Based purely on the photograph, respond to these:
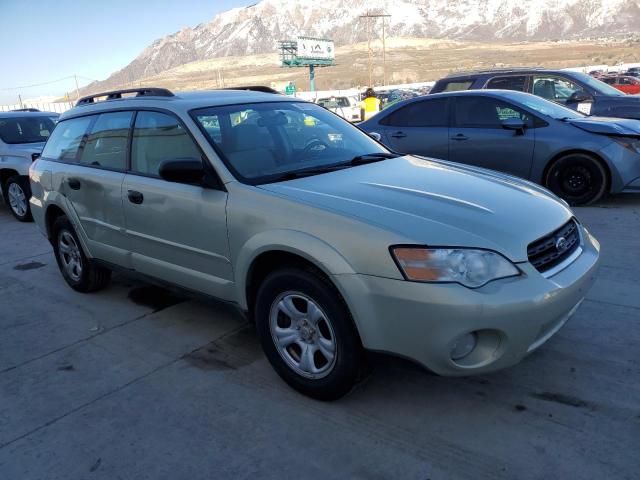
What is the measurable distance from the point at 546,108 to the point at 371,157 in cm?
437

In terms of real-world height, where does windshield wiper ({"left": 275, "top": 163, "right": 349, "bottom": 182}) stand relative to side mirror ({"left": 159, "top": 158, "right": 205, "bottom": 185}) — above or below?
below

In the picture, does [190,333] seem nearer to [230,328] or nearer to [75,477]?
[230,328]

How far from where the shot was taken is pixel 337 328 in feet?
8.95

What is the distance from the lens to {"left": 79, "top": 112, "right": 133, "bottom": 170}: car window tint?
4.08 meters

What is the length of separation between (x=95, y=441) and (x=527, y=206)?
2563 mm

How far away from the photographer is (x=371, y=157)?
390 cm

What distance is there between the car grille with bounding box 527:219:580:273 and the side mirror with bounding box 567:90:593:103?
671 cm

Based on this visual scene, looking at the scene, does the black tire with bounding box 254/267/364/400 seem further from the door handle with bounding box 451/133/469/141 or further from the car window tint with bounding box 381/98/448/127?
the car window tint with bounding box 381/98/448/127

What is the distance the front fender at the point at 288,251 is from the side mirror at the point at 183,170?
54cm

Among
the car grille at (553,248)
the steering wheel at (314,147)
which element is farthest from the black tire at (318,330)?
the steering wheel at (314,147)

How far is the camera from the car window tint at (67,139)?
15.2ft

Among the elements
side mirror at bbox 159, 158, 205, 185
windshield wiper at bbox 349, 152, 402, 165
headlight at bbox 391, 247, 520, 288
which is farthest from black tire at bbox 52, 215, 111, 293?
headlight at bbox 391, 247, 520, 288

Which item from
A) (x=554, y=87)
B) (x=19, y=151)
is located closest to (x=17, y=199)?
(x=19, y=151)

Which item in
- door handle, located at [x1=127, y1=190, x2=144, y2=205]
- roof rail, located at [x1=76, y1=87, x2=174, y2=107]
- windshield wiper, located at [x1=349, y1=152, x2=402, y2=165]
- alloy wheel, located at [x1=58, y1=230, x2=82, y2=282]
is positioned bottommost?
alloy wheel, located at [x1=58, y1=230, x2=82, y2=282]
